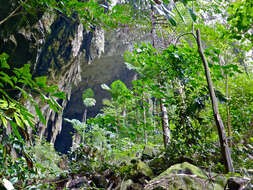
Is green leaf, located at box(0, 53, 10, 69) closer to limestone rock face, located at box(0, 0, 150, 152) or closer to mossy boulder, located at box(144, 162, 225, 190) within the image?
mossy boulder, located at box(144, 162, 225, 190)

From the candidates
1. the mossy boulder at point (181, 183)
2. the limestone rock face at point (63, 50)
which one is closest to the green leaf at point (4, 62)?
the mossy boulder at point (181, 183)

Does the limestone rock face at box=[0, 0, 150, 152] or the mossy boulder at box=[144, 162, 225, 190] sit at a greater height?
the limestone rock face at box=[0, 0, 150, 152]

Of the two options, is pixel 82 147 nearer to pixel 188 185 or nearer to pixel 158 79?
pixel 158 79

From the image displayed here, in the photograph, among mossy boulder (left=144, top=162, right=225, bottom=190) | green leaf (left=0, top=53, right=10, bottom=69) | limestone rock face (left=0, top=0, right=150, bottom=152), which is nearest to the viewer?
green leaf (left=0, top=53, right=10, bottom=69)

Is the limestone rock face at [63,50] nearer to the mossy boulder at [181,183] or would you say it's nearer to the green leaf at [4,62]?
the green leaf at [4,62]

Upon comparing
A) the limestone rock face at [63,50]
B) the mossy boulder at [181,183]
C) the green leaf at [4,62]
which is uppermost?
the limestone rock face at [63,50]

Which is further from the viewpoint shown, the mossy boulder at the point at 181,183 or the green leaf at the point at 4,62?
the mossy boulder at the point at 181,183

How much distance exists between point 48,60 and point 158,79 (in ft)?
21.3

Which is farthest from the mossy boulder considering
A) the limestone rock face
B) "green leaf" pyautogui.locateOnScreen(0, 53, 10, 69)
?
the limestone rock face

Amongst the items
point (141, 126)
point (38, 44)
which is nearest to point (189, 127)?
point (141, 126)

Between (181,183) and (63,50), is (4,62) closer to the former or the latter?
(181,183)

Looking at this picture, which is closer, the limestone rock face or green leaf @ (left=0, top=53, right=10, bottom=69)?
green leaf @ (left=0, top=53, right=10, bottom=69)

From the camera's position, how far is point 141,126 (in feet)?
5.03

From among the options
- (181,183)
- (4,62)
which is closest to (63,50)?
(4,62)
